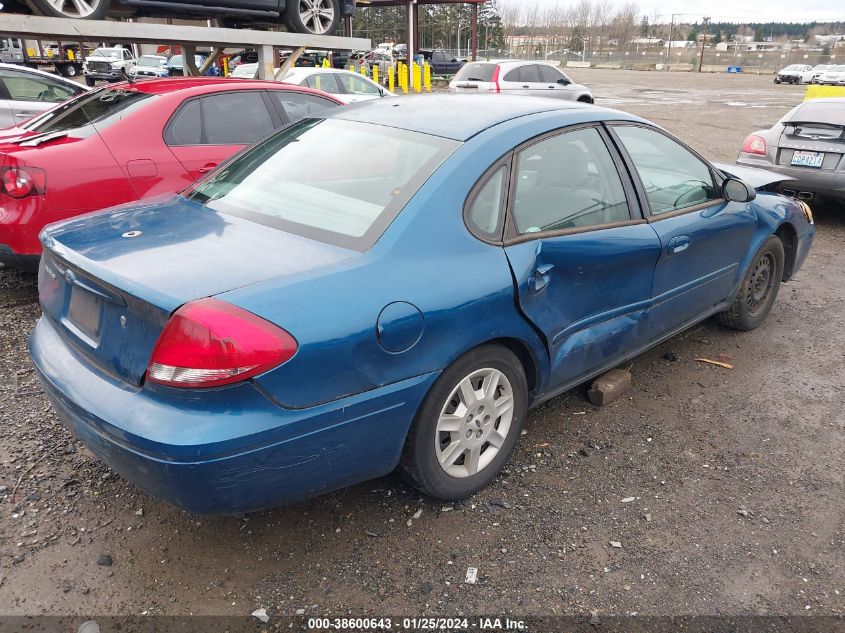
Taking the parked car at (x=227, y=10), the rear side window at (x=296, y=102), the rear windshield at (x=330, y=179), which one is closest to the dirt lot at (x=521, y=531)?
the rear windshield at (x=330, y=179)

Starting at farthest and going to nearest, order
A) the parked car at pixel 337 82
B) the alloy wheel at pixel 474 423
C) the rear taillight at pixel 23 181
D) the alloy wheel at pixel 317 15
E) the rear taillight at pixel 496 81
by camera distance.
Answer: the rear taillight at pixel 496 81 → the parked car at pixel 337 82 → the alloy wheel at pixel 317 15 → the rear taillight at pixel 23 181 → the alloy wheel at pixel 474 423

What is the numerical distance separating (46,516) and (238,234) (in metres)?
1.36

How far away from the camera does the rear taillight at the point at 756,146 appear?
25.3 feet

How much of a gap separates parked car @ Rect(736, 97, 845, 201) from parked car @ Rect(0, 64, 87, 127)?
29.2ft

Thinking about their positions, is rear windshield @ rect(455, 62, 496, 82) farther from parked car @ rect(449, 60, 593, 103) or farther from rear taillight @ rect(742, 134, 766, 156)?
rear taillight @ rect(742, 134, 766, 156)

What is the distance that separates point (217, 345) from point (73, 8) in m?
6.89

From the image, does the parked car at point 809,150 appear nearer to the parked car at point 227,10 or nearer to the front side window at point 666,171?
the front side window at point 666,171

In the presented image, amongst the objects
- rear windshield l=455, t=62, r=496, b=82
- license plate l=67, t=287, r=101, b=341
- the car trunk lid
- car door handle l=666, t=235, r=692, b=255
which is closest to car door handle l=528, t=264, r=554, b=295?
the car trunk lid

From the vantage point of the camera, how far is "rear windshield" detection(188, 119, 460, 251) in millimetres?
2600

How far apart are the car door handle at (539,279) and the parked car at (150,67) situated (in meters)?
32.2

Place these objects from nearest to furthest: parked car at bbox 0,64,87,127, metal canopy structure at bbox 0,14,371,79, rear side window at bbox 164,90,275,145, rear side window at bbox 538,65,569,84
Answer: rear side window at bbox 164,90,275,145 → metal canopy structure at bbox 0,14,371,79 → parked car at bbox 0,64,87,127 → rear side window at bbox 538,65,569,84

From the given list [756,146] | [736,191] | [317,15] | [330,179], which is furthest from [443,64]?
[330,179]

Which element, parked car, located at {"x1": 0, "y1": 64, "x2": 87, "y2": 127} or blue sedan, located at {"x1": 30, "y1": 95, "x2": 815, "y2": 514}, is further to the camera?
parked car, located at {"x1": 0, "y1": 64, "x2": 87, "y2": 127}

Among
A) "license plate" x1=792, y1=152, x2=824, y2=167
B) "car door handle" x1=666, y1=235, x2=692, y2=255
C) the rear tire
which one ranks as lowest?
the rear tire
